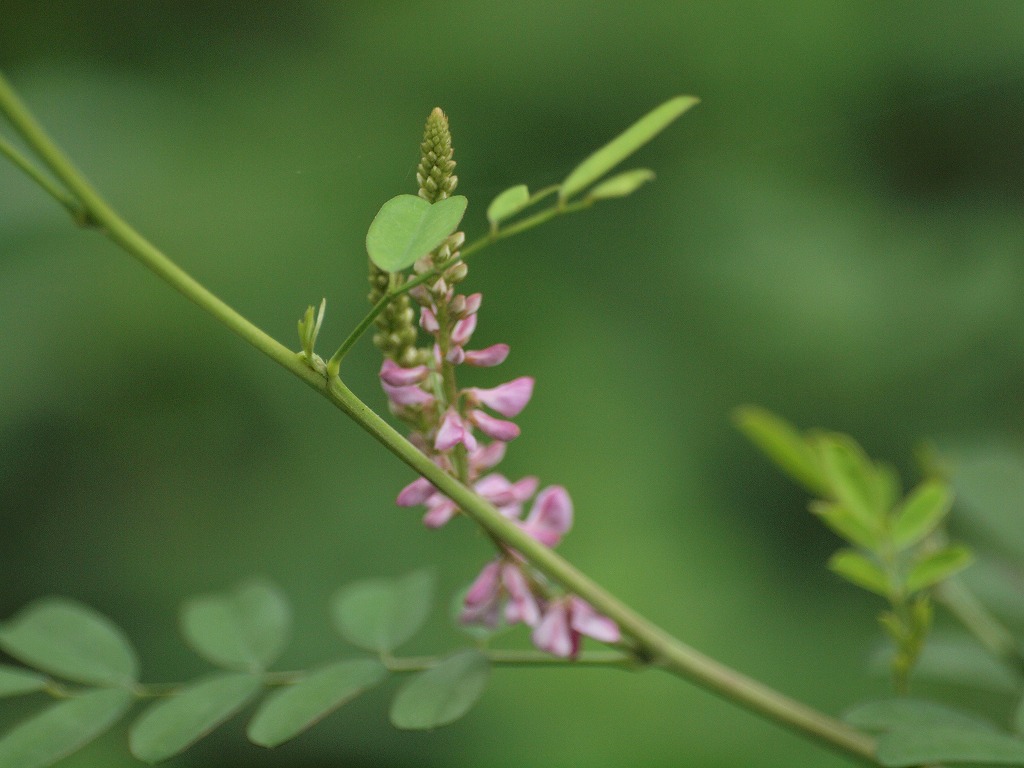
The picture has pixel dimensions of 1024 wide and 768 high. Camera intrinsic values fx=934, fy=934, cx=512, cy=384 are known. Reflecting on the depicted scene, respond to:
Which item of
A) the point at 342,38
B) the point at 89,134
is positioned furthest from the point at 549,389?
the point at 89,134

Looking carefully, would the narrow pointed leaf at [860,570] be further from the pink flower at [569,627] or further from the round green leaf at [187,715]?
the round green leaf at [187,715]

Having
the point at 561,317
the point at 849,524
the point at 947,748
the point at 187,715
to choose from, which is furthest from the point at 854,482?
the point at 561,317

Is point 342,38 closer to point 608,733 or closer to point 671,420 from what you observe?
point 671,420

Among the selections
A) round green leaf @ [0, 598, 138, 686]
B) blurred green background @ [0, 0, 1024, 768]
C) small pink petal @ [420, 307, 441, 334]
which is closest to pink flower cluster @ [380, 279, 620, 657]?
small pink petal @ [420, 307, 441, 334]

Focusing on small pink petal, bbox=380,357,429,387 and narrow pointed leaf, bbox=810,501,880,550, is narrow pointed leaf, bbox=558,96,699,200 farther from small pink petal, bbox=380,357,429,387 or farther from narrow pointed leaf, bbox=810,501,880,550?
narrow pointed leaf, bbox=810,501,880,550

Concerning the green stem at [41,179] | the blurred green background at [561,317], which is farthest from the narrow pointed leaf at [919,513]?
the blurred green background at [561,317]

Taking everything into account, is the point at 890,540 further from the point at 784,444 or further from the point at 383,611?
the point at 383,611
